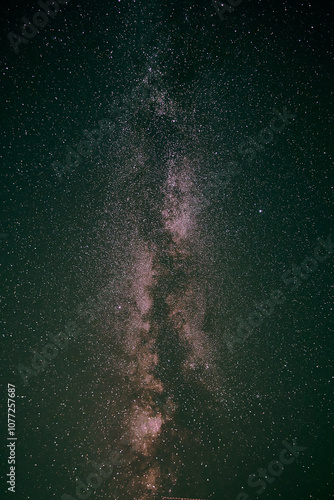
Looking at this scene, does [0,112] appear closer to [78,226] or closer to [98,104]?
[98,104]

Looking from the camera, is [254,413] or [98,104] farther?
[254,413]

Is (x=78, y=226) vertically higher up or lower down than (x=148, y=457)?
higher up

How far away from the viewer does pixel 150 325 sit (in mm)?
1112

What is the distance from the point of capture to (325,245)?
1.14 m

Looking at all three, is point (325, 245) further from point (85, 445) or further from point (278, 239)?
point (85, 445)

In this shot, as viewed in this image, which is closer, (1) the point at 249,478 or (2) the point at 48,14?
(2) the point at 48,14

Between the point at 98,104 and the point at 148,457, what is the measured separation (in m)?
1.73

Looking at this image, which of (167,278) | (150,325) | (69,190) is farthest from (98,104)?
(150,325)

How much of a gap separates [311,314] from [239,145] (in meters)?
0.91

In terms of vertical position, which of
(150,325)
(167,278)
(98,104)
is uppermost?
(98,104)

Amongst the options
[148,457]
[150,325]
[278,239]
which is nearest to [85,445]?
[148,457]

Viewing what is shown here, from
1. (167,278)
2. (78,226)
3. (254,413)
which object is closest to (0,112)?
(78,226)

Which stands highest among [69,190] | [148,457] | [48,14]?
[48,14]

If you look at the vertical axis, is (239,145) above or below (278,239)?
above
